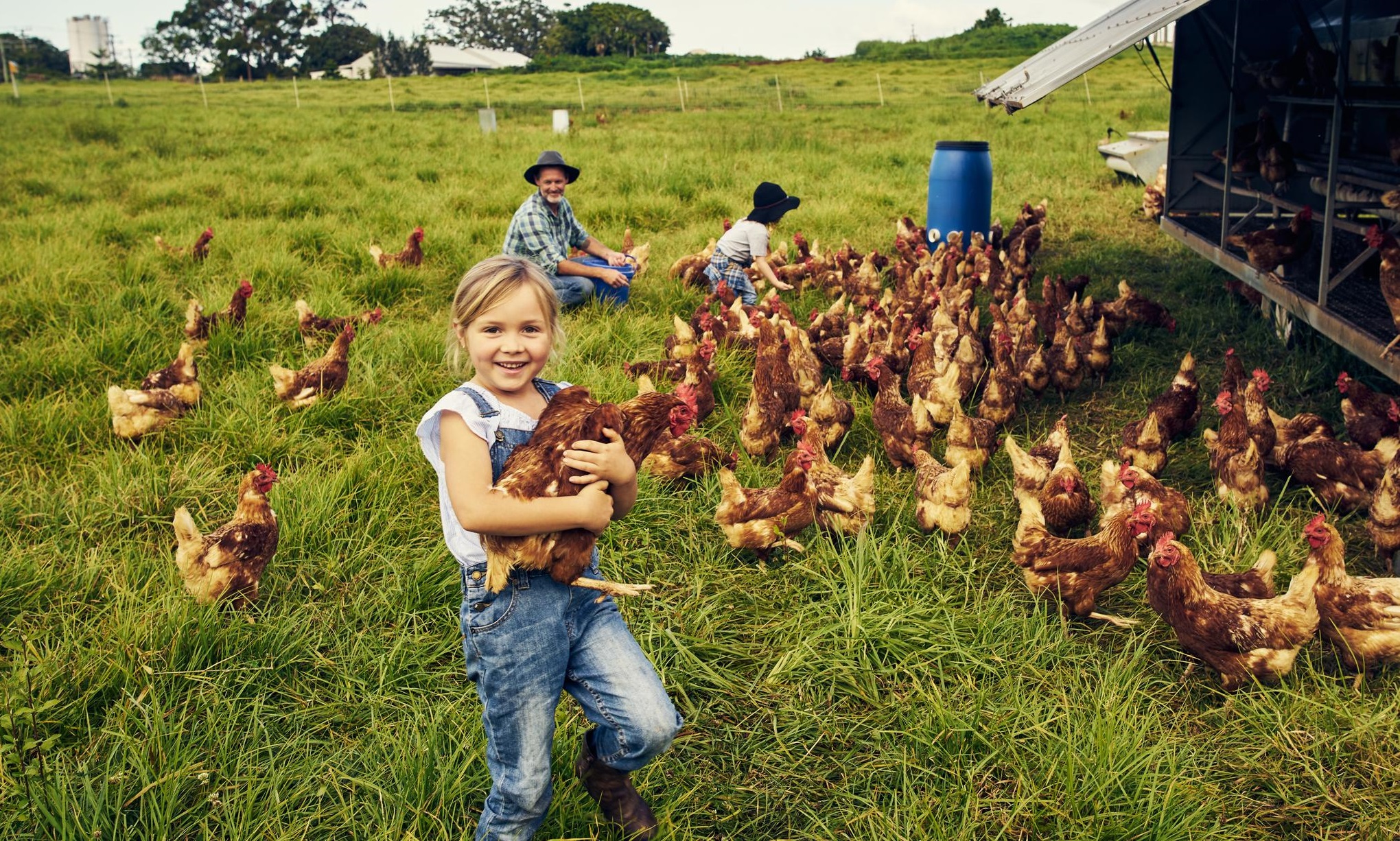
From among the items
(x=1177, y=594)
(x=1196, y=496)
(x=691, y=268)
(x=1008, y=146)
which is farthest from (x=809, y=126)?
(x=1177, y=594)

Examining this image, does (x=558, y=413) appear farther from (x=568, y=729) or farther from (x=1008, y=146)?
(x=1008, y=146)

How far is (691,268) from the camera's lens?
6.96 meters

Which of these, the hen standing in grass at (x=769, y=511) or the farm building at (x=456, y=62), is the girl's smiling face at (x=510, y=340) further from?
the farm building at (x=456, y=62)

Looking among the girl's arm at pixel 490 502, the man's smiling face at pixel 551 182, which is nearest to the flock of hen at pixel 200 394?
the man's smiling face at pixel 551 182

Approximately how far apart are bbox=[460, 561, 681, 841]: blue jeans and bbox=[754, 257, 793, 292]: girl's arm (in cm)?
468

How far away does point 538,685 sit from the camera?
6.12 feet

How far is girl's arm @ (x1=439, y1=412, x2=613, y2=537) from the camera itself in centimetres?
174

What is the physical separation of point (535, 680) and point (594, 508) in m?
0.40

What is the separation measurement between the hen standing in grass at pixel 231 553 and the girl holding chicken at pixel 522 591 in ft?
4.68

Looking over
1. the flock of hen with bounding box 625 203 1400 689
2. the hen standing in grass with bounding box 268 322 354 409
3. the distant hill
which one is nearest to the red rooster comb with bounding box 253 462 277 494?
the hen standing in grass with bounding box 268 322 354 409

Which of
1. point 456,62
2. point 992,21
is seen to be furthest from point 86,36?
point 992,21

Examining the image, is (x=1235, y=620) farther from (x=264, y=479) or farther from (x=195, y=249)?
(x=195, y=249)

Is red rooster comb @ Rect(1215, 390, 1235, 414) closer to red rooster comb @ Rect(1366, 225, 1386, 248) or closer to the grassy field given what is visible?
the grassy field

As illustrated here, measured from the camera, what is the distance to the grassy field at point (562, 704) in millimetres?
2219
